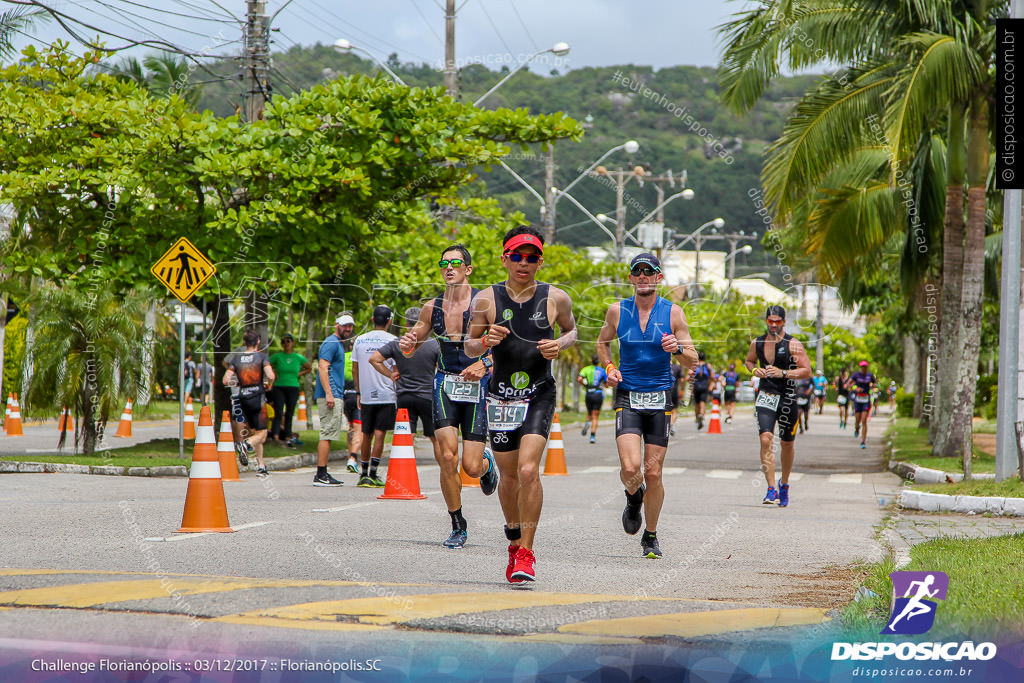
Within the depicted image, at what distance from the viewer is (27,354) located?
17609 millimetres

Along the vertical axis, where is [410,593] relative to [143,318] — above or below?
below

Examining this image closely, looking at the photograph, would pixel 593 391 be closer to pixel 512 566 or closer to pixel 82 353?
pixel 82 353

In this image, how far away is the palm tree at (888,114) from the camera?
18.1m

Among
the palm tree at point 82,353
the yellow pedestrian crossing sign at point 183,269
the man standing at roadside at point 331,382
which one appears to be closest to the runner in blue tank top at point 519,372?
the man standing at roadside at point 331,382

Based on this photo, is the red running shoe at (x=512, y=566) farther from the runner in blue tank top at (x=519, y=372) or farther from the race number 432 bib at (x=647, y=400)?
the race number 432 bib at (x=647, y=400)

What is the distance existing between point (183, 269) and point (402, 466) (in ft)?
19.3

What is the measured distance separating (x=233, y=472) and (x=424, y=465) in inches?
169

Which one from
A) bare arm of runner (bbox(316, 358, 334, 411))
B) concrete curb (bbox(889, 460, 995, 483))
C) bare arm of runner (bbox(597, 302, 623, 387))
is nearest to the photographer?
bare arm of runner (bbox(597, 302, 623, 387))

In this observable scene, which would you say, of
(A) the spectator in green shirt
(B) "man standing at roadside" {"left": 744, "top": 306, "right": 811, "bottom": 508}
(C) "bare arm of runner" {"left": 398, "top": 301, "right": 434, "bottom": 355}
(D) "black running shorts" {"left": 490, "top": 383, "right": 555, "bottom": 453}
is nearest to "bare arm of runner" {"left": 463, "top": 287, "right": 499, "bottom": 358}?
(D) "black running shorts" {"left": 490, "top": 383, "right": 555, "bottom": 453}

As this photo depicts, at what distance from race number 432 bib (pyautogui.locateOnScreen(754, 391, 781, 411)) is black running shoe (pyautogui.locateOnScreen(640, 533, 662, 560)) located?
16.7ft

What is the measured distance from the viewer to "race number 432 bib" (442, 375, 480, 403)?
29.6 ft

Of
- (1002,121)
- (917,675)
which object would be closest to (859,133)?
(1002,121)

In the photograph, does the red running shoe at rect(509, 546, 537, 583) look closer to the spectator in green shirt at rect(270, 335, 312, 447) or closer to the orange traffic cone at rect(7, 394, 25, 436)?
the spectator in green shirt at rect(270, 335, 312, 447)

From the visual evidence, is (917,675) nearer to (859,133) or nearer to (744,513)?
(744,513)
